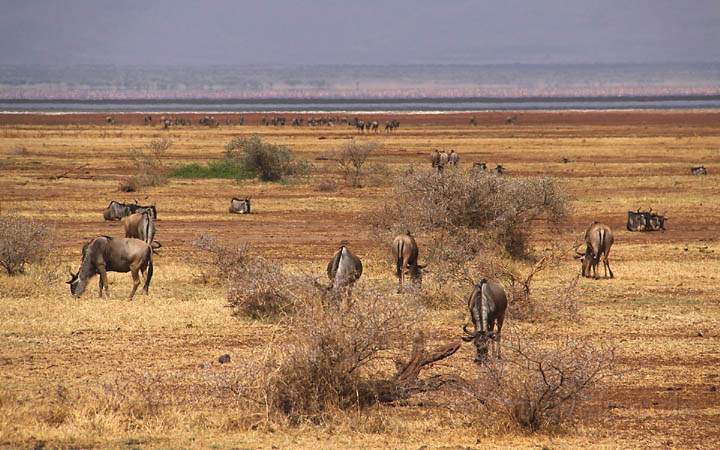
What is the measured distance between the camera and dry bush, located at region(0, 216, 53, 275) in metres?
17.6

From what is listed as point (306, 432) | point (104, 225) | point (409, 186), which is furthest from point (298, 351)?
point (104, 225)

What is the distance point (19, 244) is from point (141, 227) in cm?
187

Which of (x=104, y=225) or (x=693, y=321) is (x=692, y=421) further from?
(x=104, y=225)

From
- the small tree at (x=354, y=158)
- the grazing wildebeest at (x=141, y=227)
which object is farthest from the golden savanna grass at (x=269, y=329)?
the small tree at (x=354, y=158)

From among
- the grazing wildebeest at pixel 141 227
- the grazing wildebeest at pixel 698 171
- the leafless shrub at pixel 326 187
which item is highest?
the grazing wildebeest at pixel 698 171

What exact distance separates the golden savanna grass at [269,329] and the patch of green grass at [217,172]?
4.60 ft

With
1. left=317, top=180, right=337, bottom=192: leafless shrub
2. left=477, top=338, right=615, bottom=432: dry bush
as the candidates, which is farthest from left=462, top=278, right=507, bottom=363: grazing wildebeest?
left=317, top=180, right=337, bottom=192: leafless shrub

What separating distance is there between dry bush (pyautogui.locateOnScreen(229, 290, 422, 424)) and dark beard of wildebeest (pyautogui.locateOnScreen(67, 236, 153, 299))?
19.2 ft

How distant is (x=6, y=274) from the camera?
58.3 feet

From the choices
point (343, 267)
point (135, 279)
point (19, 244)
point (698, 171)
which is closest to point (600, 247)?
Result: point (343, 267)

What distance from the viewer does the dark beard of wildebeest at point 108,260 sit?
1579cm

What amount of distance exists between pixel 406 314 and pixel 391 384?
31.9 inches

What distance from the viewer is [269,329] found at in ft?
47.0

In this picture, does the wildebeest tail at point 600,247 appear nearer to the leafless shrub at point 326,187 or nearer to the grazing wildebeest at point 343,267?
the grazing wildebeest at point 343,267
